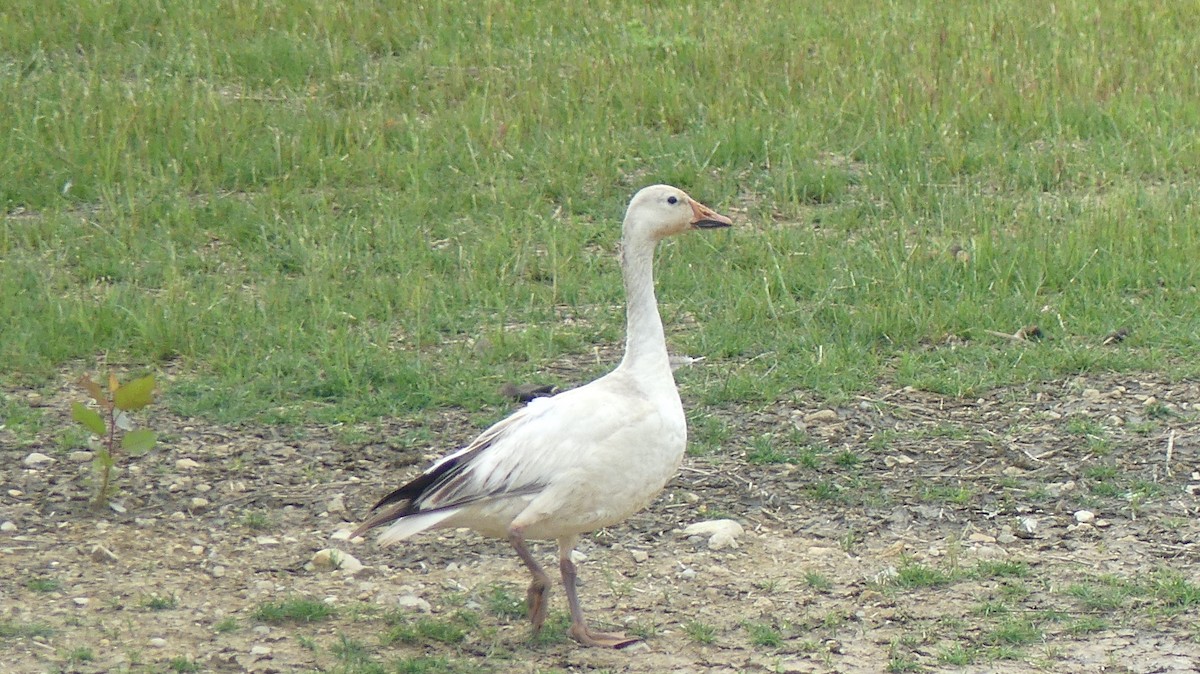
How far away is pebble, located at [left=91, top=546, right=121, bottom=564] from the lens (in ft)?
16.4

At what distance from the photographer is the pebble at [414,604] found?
4738 mm

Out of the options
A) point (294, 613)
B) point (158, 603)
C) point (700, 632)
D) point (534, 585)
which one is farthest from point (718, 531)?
point (158, 603)

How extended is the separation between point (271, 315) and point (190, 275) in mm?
801

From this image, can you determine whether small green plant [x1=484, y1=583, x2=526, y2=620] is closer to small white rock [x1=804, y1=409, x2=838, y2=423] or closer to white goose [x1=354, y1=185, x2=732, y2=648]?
white goose [x1=354, y1=185, x2=732, y2=648]

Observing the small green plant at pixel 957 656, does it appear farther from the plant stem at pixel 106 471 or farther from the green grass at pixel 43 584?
the plant stem at pixel 106 471

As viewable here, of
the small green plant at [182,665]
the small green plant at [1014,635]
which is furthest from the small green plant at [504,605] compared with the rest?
the small green plant at [1014,635]

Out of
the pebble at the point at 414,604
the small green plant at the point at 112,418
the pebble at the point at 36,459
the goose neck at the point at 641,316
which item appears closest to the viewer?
the pebble at the point at 414,604

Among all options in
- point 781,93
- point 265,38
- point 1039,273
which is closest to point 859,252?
point 1039,273

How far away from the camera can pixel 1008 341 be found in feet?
22.9

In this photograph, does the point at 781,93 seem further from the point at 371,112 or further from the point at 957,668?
the point at 957,668

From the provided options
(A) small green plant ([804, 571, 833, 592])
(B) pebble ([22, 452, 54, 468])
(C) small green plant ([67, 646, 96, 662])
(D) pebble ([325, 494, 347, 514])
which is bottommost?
(A) small green plant ([804, 571, 833, 592])

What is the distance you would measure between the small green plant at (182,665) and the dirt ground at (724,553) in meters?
0.02

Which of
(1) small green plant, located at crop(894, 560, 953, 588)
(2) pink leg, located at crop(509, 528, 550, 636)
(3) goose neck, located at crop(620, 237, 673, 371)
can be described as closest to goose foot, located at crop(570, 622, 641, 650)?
(2) pink leg, located at crop(509, 528, 550, 636)

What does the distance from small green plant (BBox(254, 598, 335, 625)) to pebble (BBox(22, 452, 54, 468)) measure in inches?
63.7
